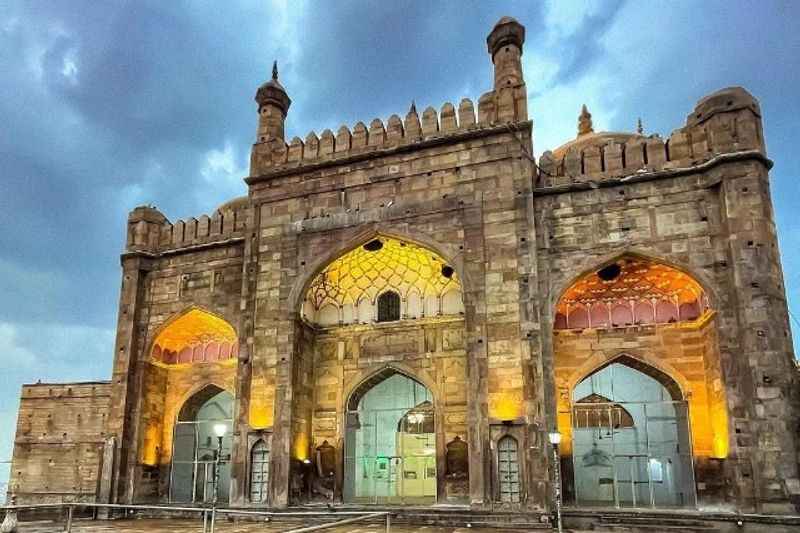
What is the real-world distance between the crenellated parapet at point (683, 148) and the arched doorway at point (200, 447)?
11.3m

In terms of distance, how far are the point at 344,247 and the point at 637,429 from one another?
27.4ft

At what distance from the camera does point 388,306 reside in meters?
18.0

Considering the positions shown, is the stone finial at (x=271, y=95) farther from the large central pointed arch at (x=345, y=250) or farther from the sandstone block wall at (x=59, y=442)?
the sandstone block wall at (x=59, y=442)

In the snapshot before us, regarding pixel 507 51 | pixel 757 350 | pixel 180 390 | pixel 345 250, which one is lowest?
pixel 180 390

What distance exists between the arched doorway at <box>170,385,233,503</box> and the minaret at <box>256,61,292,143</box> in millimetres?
7441

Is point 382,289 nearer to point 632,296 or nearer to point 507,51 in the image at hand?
point 632,296

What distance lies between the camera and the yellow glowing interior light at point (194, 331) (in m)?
18.5

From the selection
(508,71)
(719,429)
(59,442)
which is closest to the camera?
(719,429)

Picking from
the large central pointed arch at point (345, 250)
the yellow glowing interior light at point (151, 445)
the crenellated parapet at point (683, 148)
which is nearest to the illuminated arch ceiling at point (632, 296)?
the crenellated parapet at point (683, 148)

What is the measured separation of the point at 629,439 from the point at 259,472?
886 centimetres

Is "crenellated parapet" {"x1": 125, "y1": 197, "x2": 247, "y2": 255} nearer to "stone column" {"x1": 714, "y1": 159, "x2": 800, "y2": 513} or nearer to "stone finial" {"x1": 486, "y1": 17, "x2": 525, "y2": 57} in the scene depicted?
"stone finial" {"x1": 486, "y1": 17, "x2": 525, "y2": 57}

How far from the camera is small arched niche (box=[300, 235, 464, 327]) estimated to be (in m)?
17.4

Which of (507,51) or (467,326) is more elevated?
(507,51)

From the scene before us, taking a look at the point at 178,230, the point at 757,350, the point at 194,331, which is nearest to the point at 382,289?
the point at 194,331
